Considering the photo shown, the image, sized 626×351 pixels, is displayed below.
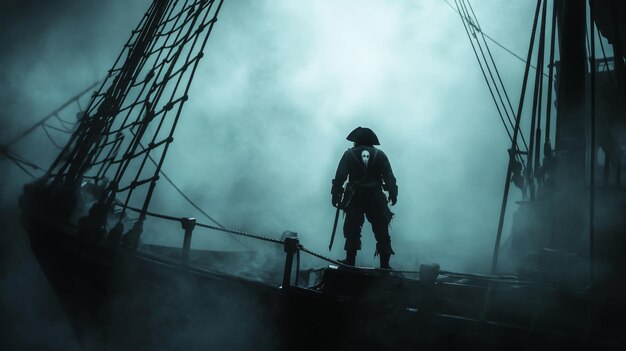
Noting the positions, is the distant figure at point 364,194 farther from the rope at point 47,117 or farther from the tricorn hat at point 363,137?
the rope at point 47,117

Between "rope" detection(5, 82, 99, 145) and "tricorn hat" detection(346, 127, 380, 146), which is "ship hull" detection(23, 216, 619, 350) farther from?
"rope" detection(5, 82, 99, 145)

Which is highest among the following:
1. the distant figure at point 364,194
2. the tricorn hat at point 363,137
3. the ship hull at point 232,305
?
the tricorn hat at point 363,137

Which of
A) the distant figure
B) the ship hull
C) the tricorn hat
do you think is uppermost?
the tricorn hat

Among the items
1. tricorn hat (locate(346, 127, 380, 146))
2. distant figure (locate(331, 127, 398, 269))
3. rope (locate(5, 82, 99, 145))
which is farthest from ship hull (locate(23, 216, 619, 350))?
rope (locate(5, 82, 99, 145))

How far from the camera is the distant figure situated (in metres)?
5.18

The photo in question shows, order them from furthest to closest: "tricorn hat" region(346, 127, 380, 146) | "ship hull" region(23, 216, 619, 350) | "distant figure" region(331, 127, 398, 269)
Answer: "tricorn hat" region(346, 127, 380, 146), "distant figure" region(331, 127, 398, 269), "ship hull" region(23, 216, 619, 350)

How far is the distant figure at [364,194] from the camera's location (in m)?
5.18

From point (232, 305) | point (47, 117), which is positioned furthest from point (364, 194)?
point (47, 117)

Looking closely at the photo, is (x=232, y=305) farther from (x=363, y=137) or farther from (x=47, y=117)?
(x=47, y=117)

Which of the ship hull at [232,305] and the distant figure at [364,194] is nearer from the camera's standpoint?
the ship hull at [232,305]

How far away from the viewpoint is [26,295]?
693cm

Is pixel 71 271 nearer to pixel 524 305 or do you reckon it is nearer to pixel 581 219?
pixel 524 305

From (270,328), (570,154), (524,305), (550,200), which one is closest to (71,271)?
(270,328)

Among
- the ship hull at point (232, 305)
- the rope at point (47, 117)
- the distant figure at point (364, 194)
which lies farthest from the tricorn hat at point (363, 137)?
the rope at point (47, 117)
